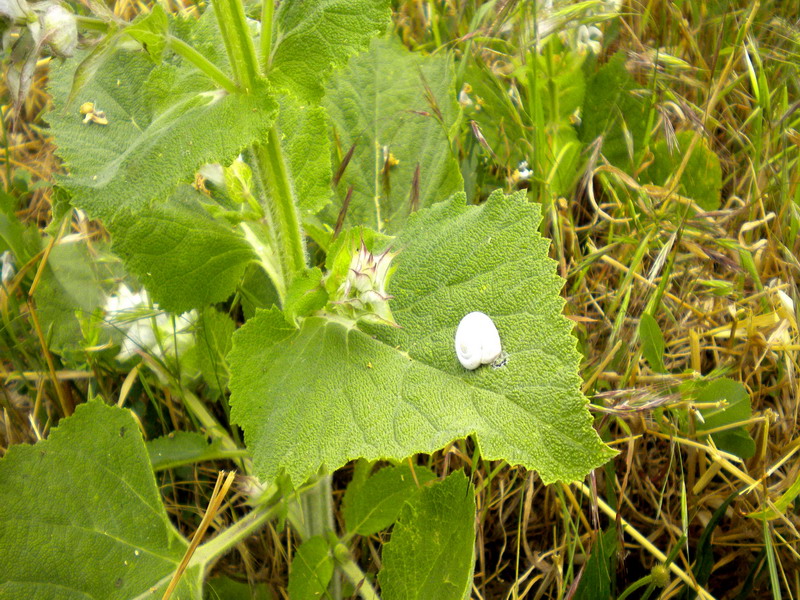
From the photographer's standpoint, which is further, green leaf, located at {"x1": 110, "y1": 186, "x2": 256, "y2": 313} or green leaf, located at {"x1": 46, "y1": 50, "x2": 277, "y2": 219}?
green leaf, located at {"x1": 110, "y1": 186, "x2": 256, "y2": 313}

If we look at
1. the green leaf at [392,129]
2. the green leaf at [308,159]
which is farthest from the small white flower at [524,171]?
the green leaf at [308,159]

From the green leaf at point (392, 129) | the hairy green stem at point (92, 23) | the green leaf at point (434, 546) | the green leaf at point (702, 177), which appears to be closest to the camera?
the hairy green stem at point (92, 23)

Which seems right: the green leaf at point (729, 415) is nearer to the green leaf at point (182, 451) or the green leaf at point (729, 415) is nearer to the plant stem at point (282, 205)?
the plant stem at point (282, 205)

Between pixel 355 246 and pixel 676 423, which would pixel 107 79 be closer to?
pixel 355 246

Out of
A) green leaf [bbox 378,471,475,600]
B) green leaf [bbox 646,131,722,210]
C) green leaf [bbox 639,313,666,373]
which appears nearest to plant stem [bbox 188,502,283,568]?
green leaf [bbox 378,471,475,600]

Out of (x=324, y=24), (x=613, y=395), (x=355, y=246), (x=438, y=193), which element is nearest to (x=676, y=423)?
(x=613, y=395)

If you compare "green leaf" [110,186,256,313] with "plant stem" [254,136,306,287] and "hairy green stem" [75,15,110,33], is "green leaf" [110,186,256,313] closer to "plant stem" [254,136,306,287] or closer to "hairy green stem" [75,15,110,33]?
"plant stem" [254,136,306,287]
